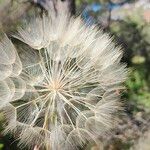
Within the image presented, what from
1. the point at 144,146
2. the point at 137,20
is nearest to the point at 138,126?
the point at 144,146

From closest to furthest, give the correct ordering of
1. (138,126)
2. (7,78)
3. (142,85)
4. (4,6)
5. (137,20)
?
1. (7,78)
2. (138,126)
3. (4,6)
4. (142,85)
5. (137,20)

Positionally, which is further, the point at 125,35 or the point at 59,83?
the point at 125,35

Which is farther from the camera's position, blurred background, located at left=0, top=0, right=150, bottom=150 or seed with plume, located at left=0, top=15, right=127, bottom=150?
blurred background, located at left=0, top=0, right=150, bottom=150

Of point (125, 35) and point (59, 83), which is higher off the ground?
point (125, 35)

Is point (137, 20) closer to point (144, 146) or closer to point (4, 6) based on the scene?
point (4, 6)
